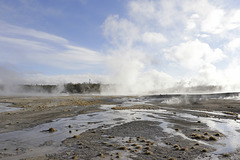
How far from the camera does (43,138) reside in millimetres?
20281

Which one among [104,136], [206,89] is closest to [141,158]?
[104,136]

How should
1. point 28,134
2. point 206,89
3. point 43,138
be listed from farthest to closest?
point 206,89 → point 28,134 → point 43,138

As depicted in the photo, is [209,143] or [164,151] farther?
[209,143]

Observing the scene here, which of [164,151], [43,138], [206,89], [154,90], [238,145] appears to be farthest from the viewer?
[154,90]

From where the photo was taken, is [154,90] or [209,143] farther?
[154,90]

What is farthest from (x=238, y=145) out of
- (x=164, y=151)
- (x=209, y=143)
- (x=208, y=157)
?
(x=164, y=151)

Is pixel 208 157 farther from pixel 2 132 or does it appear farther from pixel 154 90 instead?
pixel 154 90

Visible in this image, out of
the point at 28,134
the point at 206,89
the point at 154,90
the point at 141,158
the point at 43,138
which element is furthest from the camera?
the point at 154,90

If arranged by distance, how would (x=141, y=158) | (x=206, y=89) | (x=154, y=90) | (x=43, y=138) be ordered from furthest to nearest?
(x=154, y=90), (x=206, y=89), (x=43, y=138), (x=141, y=158)

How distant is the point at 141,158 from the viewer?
14250mm

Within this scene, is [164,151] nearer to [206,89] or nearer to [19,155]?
[19,155]

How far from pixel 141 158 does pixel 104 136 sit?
7.87m

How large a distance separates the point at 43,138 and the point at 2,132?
7318 millimetres

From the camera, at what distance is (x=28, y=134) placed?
22031 mm
